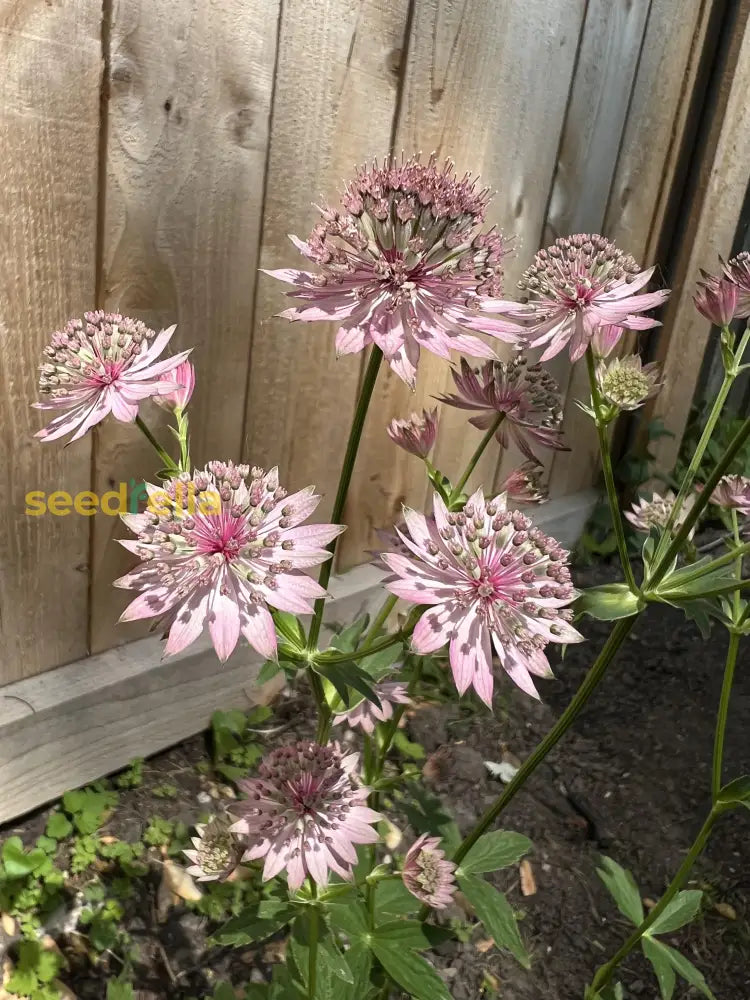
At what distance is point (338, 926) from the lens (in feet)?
3.58

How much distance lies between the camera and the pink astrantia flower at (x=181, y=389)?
0.88m

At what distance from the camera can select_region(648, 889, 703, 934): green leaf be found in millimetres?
1282

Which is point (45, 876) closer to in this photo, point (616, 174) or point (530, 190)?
point (530, 190)

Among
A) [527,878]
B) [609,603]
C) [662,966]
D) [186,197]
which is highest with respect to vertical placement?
[186,197]

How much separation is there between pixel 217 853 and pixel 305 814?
13 cm

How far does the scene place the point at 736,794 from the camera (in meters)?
1.06

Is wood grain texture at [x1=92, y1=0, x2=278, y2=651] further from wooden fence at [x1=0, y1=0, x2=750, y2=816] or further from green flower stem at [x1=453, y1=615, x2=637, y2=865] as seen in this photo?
green flower stem at [x1=453, y1=615, x2=637, y2=865]

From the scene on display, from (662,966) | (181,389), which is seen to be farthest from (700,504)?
(662,966)

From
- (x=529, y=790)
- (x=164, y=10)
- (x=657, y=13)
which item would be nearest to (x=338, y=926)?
(x=529, y=790)

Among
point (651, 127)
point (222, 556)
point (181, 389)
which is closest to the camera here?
point (222, 556)

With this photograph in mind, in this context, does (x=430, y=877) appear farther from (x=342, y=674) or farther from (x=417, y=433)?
(x=417, y=433)

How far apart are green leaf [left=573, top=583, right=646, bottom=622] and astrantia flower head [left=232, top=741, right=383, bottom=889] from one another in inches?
13.2

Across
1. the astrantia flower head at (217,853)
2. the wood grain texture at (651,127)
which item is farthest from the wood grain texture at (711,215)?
the astrantia flower head at (217,853)

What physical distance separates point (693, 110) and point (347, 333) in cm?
219
